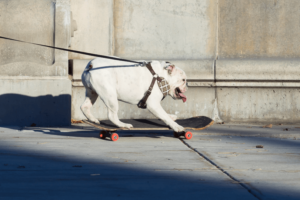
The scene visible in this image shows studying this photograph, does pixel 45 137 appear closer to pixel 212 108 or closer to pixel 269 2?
pixel 212 108

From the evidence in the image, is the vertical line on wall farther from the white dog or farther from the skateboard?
the white dog

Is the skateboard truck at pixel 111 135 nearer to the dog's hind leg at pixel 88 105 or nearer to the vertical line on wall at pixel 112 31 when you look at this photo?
the dog's hind leg at pixel 88 105

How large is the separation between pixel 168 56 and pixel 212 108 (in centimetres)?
130

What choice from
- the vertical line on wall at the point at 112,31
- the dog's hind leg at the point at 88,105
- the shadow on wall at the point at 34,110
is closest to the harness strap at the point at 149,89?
the dog's hind leg at the point at 88,105

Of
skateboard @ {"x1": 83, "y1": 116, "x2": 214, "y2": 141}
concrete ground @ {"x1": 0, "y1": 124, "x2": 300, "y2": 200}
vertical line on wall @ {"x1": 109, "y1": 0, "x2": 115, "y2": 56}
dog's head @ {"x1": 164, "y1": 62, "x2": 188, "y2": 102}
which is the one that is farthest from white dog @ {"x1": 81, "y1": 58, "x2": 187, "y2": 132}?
vertical line on wall @ {"x1": 109, "y1": 0, "x2": 115, "y2": 56}

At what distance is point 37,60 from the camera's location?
6.38 m

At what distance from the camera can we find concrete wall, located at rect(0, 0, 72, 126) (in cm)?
621

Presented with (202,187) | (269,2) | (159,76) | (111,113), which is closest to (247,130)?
(159,76)

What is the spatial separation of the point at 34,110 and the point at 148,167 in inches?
147

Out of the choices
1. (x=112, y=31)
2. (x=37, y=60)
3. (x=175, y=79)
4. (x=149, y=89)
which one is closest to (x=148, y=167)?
(x=149, y=89)

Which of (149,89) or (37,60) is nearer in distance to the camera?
(149,89)

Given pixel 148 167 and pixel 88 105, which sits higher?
pixel 88 105

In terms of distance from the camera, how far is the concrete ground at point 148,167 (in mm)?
2318

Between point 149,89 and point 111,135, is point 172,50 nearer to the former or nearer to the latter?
point 149,89
